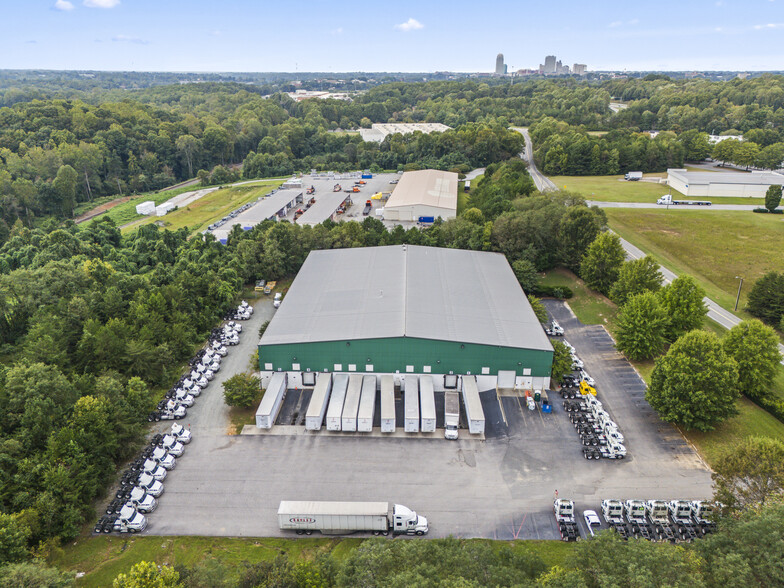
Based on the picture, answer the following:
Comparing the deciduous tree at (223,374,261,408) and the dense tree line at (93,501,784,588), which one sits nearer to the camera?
the dense tree line at (93,501,784,588)

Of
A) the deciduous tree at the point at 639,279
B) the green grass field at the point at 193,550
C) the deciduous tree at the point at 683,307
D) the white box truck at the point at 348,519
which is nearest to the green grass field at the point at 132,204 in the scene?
the green grass field at the point at 193,550

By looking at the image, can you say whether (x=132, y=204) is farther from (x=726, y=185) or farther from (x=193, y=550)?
(x=726, y=185)

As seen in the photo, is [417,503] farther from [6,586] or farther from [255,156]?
[255,156]

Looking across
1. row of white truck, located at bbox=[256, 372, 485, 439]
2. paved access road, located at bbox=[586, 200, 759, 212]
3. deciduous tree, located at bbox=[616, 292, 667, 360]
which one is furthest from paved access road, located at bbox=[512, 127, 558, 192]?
row of white truck, located at bbox=[256, 372, 485, 439]

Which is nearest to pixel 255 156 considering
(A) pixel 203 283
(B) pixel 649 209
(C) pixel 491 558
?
(A) pixel 203 283

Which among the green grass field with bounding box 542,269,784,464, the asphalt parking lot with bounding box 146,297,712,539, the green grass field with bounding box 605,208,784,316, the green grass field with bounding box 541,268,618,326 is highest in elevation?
the green grass field with bounding box 605,208,784,316

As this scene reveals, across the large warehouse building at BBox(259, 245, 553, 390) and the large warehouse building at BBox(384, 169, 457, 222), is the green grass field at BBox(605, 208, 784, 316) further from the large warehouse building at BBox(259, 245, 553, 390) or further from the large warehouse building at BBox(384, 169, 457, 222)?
the large warehouse building at BBox(259, 245, 553, 390)
